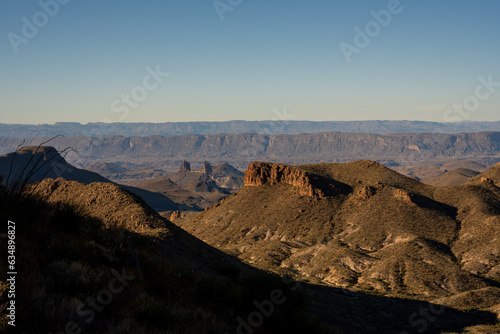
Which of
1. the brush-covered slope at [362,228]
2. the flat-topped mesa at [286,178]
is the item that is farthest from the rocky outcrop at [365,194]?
the flat-topped mesa at [286,178]

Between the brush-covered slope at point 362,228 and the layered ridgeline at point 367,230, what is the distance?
0.23m

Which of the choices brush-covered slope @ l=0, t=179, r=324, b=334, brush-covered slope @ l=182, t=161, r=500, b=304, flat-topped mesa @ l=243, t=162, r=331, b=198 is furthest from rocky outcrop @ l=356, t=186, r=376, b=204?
brush-covered slope @ l=0, t=179, r=324, b=334

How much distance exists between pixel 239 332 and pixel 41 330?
6162mm

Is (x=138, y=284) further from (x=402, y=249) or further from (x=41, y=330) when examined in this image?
(x=402, y=249)

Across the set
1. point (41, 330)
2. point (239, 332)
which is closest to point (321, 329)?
point (239, 332)

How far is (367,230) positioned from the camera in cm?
8250

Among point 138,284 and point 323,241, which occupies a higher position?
point 138,284

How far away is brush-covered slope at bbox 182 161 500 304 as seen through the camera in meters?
62.7

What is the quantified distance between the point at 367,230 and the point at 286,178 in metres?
36.2

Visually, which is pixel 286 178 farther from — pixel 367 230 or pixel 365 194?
pixel 367 230

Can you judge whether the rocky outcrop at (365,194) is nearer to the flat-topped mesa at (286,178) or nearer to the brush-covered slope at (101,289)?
the flat-topped mesa at (286,178)

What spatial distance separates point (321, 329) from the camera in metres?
15.4

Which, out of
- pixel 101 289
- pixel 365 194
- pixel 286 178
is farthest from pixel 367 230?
pixel 101 289

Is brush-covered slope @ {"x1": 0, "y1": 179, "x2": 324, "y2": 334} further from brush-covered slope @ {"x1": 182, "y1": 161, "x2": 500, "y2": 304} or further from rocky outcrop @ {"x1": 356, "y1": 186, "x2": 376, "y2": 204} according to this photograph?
rocky outcrop @ {"x1": 356, "y1": 186, "x2": 376, "y2": 204}
